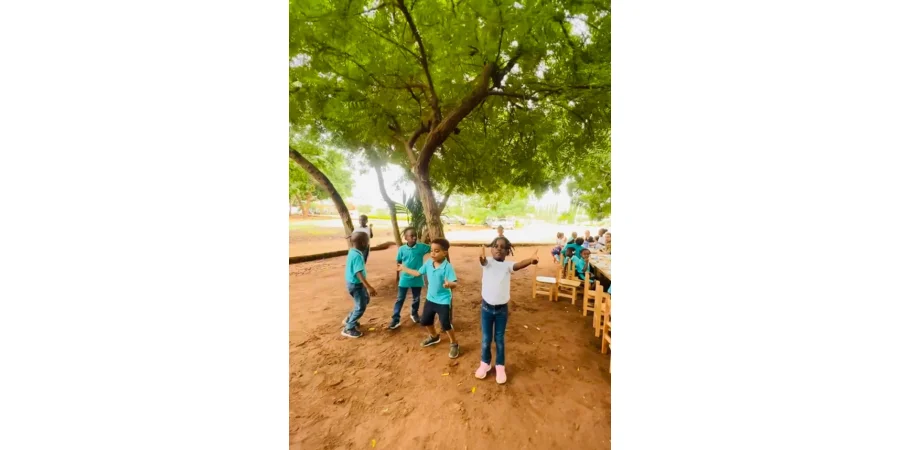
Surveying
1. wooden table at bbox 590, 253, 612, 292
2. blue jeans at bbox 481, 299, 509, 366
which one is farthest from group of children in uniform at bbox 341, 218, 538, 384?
wooden table at bbox 590, 253, 612, 292

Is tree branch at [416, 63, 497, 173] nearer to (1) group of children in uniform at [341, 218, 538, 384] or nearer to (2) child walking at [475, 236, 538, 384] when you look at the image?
(1) group of children in uniform at [341, 218, 538, 384]

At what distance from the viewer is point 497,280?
187cm

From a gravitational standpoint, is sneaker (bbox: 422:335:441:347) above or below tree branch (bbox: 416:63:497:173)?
below

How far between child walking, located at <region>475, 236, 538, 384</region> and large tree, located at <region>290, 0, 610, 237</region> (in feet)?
3.00

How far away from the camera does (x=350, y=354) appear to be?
2.18 metres

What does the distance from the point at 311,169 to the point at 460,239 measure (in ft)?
6.60

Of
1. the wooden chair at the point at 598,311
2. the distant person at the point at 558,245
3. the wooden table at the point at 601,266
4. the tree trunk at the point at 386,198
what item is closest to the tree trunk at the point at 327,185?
the tree trunk at the point at 386,198

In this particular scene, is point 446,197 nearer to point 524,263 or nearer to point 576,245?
point 524,263

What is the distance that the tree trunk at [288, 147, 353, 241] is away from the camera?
2858 millimetres

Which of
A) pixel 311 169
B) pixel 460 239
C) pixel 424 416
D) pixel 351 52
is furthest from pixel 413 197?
pixel 424 416

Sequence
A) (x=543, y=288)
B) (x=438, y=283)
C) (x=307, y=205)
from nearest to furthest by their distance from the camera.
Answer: (x=438, y=283) → (x=543, y=288) → (x=307, y=205)

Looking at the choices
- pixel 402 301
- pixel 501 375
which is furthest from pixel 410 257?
pixel 501 375

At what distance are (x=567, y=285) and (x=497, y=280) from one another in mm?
1487

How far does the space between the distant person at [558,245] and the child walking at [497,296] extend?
3.16 ft
